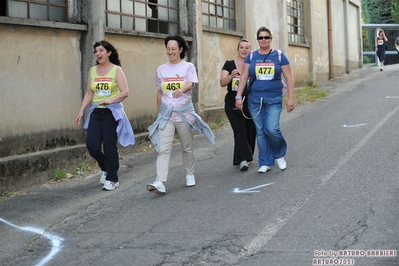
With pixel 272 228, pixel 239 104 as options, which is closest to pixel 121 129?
pixel 239 104

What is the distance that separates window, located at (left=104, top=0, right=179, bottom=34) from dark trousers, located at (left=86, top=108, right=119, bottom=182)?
10.6ft

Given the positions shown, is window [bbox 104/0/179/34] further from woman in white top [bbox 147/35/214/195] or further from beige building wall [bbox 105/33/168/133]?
woman in white top [bbox 147/35/214/195]

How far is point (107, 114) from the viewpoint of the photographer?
8602mm

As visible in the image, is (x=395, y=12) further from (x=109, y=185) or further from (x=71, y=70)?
(x=109, y=185)

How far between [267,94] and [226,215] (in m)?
2.54

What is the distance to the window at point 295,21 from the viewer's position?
21375mm

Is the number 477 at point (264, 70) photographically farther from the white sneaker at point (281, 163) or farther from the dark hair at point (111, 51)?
the dark hair at point (111, 51)

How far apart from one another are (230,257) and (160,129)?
2.98m

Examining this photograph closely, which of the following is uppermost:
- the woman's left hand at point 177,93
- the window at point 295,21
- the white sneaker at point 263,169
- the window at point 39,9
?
the window at point 295,21

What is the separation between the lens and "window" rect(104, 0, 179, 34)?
1169 centimetres

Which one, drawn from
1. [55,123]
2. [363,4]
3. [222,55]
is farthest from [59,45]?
[363,4]

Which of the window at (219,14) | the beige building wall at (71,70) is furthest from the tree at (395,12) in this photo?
the window at (219,14)

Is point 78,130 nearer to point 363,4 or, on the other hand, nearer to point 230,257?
point 230,257

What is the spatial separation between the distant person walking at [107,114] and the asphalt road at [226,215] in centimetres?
45
